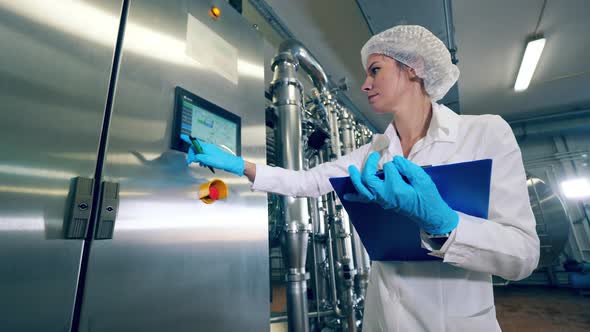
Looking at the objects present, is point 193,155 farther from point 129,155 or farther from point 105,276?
point 105,276

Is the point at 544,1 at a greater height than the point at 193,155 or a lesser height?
greater

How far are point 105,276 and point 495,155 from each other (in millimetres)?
961

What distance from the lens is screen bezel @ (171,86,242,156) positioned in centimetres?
72

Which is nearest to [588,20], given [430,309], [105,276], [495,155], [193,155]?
[495,155]

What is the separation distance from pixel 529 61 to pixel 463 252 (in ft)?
12.3

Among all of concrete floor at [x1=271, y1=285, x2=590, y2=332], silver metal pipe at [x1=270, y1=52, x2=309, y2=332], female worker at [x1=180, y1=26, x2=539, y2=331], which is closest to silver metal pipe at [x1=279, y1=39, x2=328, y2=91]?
silver metal pipe at [x1=270, y1=52, x2=309, y2=332]

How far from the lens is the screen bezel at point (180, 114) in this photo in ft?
2.38

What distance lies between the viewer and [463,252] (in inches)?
24.0

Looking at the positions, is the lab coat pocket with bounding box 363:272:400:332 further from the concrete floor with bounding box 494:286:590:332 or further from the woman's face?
the concrete floor with bounding box 494:286:590:332

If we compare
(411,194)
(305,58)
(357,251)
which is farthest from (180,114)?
(357,251)

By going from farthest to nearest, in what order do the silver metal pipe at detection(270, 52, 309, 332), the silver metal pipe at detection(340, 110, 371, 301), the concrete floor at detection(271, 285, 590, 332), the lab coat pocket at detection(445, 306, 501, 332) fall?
the concrete floor at detection(271, 285, 590, 332)
the silver metal pipe at detection(340, 110, 371, 301)
the silver metal pipe at detection(270, 52, 309, 332)
the lab coat pocket at detection(445, 306, 501, 332)

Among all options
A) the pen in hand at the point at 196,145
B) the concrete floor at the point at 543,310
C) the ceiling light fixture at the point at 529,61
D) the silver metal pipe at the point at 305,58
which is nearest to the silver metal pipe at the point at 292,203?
the silver metal pipe at the point at 305,58

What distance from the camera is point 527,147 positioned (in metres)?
5.67

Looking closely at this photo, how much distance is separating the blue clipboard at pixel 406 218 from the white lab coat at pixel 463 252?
4 centimetres
